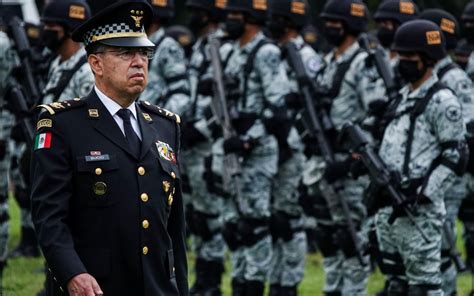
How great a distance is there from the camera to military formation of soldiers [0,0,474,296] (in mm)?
9078

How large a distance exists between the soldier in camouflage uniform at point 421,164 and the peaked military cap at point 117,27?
3352 mm

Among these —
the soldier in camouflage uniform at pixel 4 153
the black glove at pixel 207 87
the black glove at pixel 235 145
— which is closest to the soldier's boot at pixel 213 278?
the black glove at pixel 235 145

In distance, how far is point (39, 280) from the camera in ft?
37.3

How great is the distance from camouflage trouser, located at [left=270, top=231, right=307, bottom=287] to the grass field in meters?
0.70

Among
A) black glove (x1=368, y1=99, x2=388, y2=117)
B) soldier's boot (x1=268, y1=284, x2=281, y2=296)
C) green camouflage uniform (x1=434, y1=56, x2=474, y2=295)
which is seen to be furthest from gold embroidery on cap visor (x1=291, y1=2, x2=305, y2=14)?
soldier's boot (x1=268, y1=284, x2=281, y2=296)

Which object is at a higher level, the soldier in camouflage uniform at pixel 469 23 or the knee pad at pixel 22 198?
the soldier in camouflage uniform at pixel 469 23

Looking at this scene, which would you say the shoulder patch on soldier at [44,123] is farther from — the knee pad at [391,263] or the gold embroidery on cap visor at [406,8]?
the gold embroidery on cap visor at [406,8]

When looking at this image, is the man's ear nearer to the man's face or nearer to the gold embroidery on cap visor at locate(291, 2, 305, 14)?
the man's face

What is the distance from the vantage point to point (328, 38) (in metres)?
11.4

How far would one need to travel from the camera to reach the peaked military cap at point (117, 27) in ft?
18.4

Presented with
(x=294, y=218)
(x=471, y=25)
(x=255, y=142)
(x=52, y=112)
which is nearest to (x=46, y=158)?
(x=52, y=112)

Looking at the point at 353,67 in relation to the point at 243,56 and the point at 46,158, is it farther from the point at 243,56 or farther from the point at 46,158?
the point at 46,158

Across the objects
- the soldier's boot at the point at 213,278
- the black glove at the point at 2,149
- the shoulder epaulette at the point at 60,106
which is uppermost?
the shoulder epaulette at the point at 60,106

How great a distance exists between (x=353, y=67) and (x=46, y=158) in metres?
5.95
